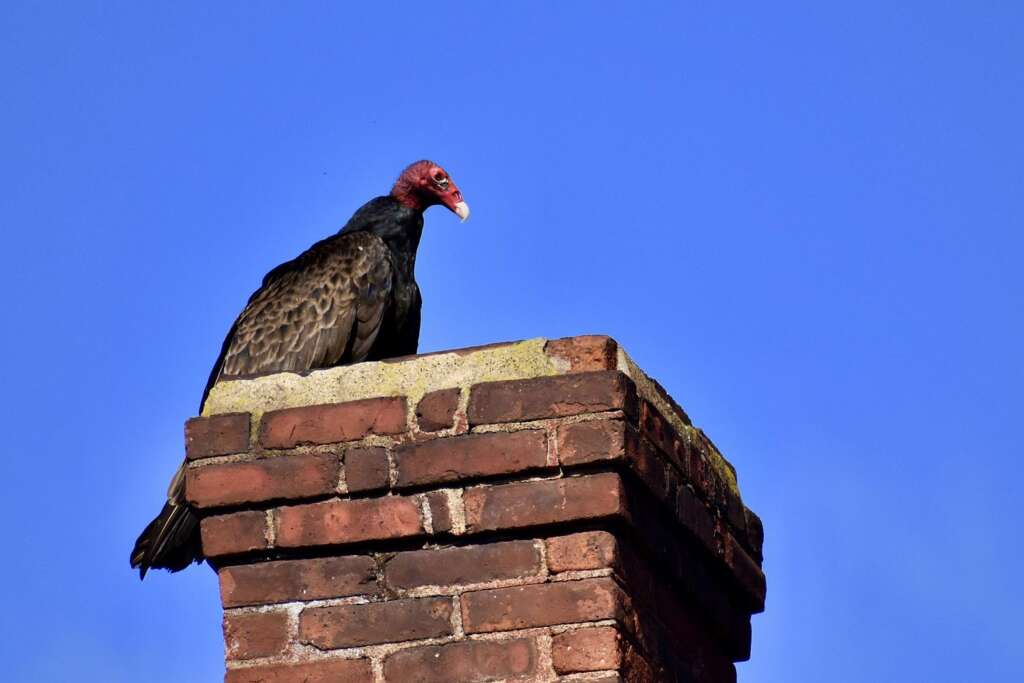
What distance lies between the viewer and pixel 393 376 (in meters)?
2.98

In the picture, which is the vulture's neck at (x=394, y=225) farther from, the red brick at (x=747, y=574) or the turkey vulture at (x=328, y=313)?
the red brick at (x=747, y=574)

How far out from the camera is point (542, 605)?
2.72m

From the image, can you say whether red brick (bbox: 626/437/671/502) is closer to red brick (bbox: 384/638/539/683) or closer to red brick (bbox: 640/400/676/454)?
red brick (bbox: 640/400/676/454)

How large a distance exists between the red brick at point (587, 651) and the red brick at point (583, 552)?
11 centimetres

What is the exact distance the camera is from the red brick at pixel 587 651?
2.66 m

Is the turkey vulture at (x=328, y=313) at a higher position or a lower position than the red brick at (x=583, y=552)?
higher

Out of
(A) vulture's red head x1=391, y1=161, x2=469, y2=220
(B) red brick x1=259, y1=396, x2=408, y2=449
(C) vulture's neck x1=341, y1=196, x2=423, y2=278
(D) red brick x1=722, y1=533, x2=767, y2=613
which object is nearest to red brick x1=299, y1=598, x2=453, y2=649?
(B) red brick x1=259, y1=396, x2=408, y2=449

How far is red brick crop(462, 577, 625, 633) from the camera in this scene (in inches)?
106

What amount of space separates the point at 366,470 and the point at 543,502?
323mm

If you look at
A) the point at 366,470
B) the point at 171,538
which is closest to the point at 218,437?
the point at 366,470

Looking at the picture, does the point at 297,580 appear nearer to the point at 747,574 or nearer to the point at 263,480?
the point at 263,480

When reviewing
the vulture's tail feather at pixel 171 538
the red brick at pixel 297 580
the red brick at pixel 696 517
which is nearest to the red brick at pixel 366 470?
the red brick at pixel 297 580

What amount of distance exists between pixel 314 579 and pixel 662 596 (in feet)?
2.06

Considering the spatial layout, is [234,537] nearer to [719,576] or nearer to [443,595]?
[443,595]
